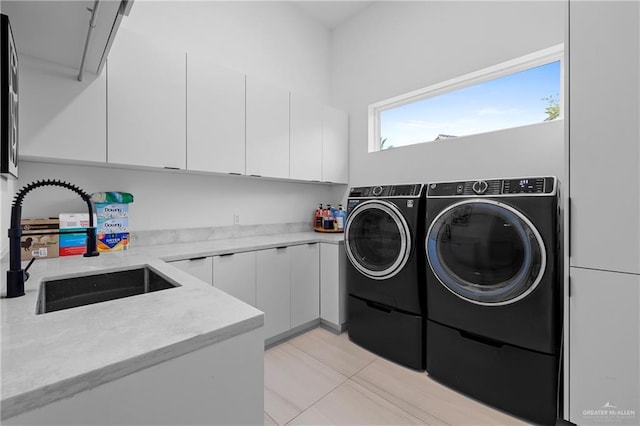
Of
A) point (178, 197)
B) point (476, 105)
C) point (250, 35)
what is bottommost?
point (178, 197)

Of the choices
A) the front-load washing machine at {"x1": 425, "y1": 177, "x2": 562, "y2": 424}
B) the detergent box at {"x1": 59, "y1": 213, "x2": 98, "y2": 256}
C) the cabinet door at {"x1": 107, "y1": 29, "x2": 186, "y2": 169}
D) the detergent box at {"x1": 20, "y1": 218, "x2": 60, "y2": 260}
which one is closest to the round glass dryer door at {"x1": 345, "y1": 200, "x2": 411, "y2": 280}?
the front-load washing machine at {"x1": 425, "y1": 177, "x2": 562, "y2": 424}

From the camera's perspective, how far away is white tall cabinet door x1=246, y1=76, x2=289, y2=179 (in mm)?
2455

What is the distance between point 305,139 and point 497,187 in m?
1.78

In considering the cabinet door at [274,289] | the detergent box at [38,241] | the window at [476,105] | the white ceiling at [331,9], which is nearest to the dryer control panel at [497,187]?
the window at [476,105]

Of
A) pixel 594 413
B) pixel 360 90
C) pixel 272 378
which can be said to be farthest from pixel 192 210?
pixel 594 413

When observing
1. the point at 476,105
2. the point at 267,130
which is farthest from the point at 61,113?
the point at 476,105

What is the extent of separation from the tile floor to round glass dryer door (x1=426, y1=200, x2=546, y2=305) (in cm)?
62

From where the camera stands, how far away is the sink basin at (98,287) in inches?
47.9

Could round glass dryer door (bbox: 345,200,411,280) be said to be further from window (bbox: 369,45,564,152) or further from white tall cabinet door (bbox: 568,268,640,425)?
window (bbox: 369,45,564,152)

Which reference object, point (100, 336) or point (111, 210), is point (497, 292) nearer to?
point (100, 336)

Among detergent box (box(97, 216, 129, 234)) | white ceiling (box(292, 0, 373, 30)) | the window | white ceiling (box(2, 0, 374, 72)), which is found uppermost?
white ceiling (box(292, 0, 373, 30))

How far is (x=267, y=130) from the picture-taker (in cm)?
256

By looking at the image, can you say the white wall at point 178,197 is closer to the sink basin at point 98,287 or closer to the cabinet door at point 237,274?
the cabinet door at point 237,274

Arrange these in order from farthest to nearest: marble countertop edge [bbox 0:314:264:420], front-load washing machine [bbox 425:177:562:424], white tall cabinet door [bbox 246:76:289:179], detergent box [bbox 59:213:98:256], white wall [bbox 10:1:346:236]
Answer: white tall cabinet door [bbox 246:76:289:179] → white wall [bbox 10:1:346:236] → detergent box [bbox 59:213:98:256] → front-load washing machine [bbox 425:177:562:424] → marble countertop edge [bbox 0:314:264:420]
